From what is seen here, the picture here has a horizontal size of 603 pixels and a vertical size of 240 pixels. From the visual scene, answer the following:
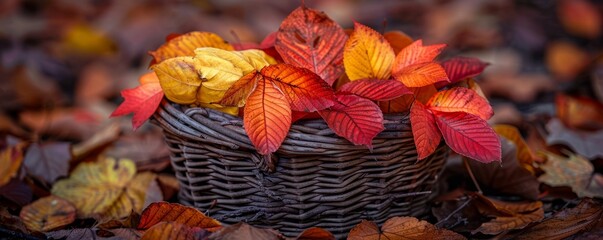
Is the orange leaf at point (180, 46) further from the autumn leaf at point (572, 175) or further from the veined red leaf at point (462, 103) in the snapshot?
the autumn leaf at point (572, 175)

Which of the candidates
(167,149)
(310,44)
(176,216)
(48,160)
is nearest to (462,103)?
(310,44)

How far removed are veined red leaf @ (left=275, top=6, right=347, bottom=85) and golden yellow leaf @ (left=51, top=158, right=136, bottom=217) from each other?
1.70 ft

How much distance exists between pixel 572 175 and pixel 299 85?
0.68m

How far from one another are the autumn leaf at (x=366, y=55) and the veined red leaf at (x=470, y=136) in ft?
0.45

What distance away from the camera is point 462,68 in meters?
1.22

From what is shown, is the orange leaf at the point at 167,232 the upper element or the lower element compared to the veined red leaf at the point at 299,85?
lower

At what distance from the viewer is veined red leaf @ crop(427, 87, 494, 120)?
1115mm

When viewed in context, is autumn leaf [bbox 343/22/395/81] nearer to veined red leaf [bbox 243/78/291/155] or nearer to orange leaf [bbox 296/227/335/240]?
veined red leaf [bbox 243/78/291/155]

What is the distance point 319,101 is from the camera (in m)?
1.04

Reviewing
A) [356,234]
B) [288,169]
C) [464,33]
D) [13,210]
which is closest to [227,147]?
[288,169]

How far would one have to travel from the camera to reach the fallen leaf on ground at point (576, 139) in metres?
1.53

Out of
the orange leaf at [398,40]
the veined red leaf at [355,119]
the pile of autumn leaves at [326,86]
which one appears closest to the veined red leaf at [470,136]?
the pile of autumn leaves at [326,86]

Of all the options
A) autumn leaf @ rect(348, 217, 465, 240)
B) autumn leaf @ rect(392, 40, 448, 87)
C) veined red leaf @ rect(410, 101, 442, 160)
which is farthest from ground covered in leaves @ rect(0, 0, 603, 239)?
autumn leaf @ rect(392, 40, 448, 87)

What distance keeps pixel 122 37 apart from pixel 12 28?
1.59 ft
